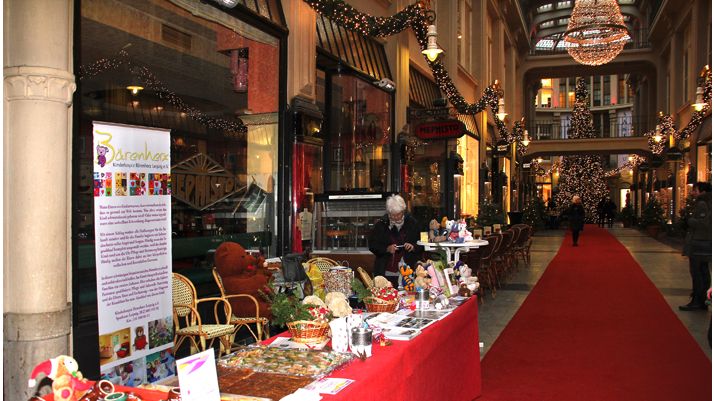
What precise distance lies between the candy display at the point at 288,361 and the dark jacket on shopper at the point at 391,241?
11.2 feet

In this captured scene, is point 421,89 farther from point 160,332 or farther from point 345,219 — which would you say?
point 160,332

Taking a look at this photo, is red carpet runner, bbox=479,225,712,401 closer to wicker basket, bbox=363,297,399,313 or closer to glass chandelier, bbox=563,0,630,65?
wicker basket, bbox=363,297,399,313

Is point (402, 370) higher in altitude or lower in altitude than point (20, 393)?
higher

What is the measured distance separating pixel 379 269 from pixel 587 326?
287cm

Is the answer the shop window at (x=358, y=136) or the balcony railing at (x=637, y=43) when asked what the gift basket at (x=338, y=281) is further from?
the balcony railing at (x=637, y=43)

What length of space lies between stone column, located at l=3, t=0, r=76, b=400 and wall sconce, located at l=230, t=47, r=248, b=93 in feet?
13.2

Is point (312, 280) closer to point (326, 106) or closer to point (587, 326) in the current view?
A: point (587, 326)

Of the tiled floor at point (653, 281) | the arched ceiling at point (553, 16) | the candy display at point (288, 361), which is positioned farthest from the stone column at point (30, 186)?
the arched ceiling at point (553, 16)

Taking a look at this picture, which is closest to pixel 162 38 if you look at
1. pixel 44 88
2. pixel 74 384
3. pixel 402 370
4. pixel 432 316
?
pixel 44 88

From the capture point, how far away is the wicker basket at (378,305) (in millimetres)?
4164

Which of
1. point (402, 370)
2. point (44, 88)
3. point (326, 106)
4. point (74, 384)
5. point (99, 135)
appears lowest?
point (402, 370)

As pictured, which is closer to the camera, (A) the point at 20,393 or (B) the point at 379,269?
(A) the point at 20,393

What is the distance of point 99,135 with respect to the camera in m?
3.97

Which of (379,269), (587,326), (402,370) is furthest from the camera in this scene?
(587,326)
